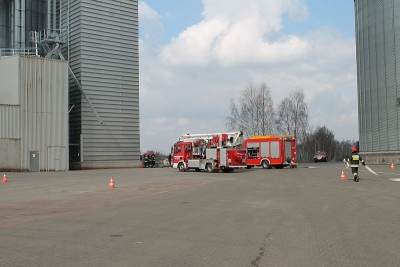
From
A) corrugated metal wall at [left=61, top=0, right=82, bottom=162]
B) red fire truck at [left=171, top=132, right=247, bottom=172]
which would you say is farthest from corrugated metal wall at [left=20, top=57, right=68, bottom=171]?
red fire truck at [left=171, top=132, right=247, bottom=172]

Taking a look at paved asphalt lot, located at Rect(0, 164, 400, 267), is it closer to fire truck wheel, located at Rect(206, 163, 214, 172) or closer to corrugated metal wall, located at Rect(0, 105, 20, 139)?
fire truck wheel, located at Rect(206, 163, 214, 172)

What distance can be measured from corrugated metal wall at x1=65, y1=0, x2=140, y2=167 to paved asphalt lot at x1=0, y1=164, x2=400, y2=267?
38.6 meters

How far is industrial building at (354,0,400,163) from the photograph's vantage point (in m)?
54.7

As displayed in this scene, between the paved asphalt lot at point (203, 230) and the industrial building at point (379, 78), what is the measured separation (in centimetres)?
3843

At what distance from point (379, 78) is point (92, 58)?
3050cm

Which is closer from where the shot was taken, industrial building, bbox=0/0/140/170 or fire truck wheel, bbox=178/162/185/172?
fire truck wheel, bbox=178/162/185/172

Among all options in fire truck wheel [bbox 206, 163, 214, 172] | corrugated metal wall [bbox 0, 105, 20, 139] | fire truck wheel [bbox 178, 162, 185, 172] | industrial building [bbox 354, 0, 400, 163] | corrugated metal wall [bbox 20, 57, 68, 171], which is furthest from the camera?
industrial building [bbox 354, 0, 400, 163]

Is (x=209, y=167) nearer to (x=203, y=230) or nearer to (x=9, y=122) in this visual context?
(x=9, y=122)

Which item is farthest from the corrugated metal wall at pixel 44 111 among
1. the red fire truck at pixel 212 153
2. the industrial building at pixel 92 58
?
the red fire truck at pixel 212 153

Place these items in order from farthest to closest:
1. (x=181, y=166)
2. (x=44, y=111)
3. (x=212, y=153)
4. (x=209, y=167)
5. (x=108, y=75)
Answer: (x=108, y=75), (x=44, y=111), (x=181, y=166), (x=209, y=167), (x=212, y=153)

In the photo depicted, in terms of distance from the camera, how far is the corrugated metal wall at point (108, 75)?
187 feet

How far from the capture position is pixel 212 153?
41.3 metres

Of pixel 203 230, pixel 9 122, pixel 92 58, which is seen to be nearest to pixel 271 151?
pixel 92 58

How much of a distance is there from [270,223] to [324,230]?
1455mm
